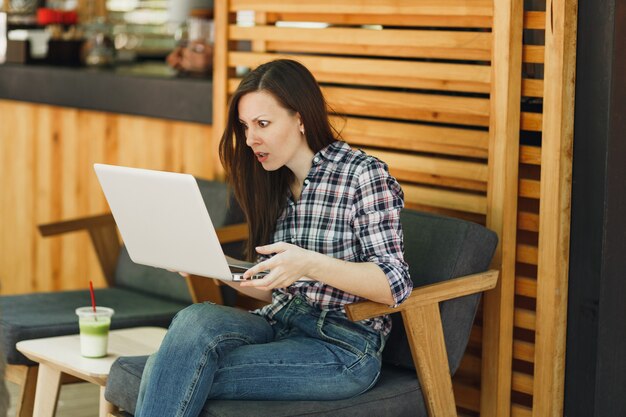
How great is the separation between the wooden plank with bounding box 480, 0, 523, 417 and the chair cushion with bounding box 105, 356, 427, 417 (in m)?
0.34

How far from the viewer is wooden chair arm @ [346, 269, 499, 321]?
2492mm

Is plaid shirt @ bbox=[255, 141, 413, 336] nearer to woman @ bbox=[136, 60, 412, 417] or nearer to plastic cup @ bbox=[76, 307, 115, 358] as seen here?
woman @ bbox=[136, 60, 412, 417]

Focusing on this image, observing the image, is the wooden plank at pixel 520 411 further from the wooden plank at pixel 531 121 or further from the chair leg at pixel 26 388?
the chair leg at pixel 26 388

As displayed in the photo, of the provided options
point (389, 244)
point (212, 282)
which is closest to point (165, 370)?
point (389, 244)

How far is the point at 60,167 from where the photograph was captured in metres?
4.82

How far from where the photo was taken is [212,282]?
3.30 meters

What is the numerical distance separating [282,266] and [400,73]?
1.03 metres

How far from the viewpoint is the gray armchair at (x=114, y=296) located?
324cm

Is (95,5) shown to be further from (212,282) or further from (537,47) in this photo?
(537,47)

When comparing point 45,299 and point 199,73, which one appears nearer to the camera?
point 45,299

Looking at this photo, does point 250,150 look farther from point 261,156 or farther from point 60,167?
point 60,167

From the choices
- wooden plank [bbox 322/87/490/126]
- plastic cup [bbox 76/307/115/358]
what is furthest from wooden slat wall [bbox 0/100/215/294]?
plastic cup [bbox 76/307/115/358]

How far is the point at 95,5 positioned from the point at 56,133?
1.41m

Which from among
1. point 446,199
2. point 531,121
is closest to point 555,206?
point 531,121
